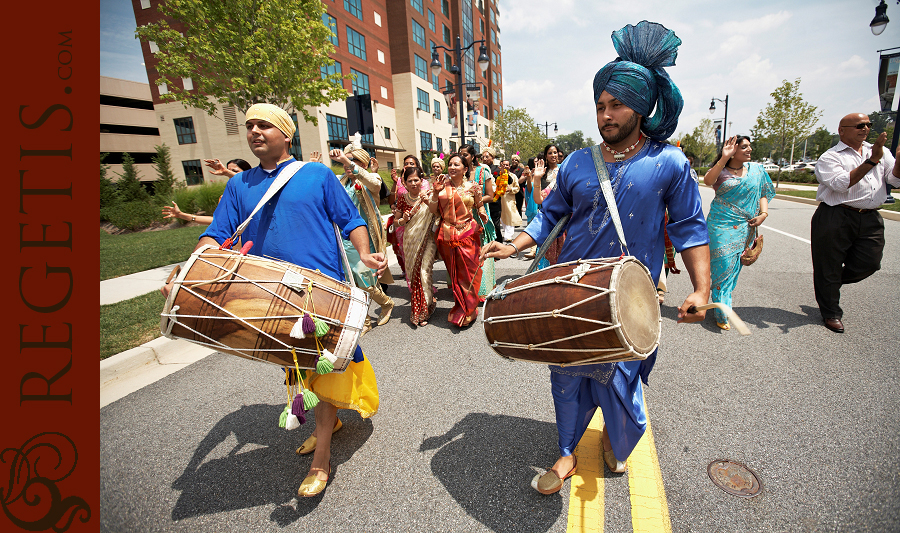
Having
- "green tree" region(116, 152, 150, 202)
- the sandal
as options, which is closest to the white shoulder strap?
the sandal

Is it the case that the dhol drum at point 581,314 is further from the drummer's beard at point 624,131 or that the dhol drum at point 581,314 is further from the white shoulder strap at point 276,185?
the white shoulder strap at point 276,185

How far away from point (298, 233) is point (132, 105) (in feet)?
173

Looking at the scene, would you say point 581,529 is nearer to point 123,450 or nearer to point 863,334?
point 123,450

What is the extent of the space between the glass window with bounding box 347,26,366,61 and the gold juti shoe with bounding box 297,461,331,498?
1182 inches

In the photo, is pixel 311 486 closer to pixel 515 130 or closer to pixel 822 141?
pixel 515 130

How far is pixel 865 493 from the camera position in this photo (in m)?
1.89

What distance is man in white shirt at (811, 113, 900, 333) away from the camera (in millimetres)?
3684

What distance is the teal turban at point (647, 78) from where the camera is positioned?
176 cm

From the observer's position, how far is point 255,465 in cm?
237

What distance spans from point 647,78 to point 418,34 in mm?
38713

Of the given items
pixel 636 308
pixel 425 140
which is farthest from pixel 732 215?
pixel 425 140

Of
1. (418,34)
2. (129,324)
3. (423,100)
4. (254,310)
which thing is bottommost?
(129,324)

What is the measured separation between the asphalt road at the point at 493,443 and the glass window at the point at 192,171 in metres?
29.5

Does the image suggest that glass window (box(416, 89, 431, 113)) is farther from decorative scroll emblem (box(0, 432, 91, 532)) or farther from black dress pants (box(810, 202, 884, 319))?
decorative scroll emblem (box(0, 432, 91, 532))
